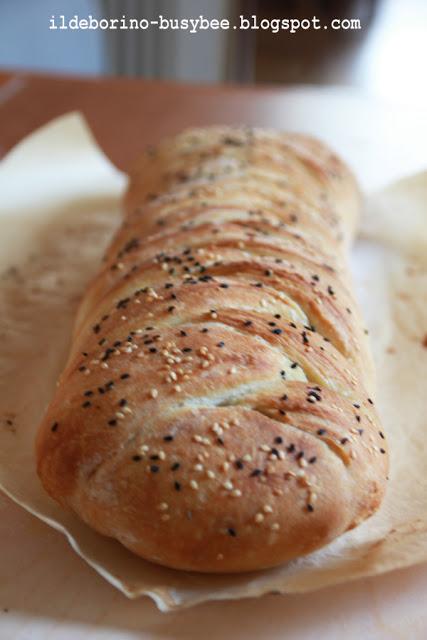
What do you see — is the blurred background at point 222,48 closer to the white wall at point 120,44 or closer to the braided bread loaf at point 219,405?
the white wall at point 120,44

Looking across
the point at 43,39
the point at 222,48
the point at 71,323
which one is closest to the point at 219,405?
the point at 71,323

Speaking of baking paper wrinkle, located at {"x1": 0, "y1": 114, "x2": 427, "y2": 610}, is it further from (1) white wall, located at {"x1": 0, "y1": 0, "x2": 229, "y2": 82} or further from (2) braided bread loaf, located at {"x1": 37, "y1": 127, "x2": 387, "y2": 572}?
(1) white wall, located at {"x1": 0, "y1": 0, "x2": 229, "y2": 82}

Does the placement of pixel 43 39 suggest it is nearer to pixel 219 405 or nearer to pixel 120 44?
pixel 120 44

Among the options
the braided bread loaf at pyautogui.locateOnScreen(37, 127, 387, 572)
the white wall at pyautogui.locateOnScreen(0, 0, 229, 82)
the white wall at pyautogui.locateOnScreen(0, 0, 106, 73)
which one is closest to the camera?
the braided bread loaf at pyautogui.locateOnScreen(37, 127, 387, 572)

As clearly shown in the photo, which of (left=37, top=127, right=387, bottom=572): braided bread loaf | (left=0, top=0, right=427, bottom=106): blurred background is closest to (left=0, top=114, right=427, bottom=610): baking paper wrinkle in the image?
Result: (left=37, top=127, right=387, bottom=572): braided bread loaf

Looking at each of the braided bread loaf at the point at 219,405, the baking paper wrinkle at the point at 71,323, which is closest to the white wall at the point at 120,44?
the baking paper wrinkle at the point at 71,323

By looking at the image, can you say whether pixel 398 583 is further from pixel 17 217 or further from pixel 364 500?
pixel 17 217

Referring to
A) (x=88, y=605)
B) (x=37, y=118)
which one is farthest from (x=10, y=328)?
(x=37, y=118)
